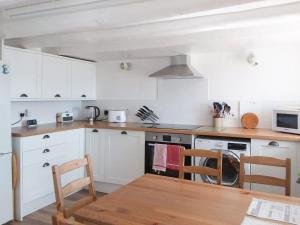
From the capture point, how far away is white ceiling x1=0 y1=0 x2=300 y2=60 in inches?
72.2

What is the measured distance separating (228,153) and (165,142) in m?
0.76

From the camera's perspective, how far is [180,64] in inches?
147

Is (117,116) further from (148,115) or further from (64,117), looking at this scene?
(64,117)

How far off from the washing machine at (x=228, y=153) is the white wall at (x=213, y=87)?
0.69m

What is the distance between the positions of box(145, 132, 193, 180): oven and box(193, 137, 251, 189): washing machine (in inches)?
4.0

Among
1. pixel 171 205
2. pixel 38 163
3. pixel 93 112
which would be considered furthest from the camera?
pixel 93 112

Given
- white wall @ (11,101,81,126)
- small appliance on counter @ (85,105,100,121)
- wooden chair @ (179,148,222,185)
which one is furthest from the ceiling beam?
small appliance on counter @ (85,105,100,121)

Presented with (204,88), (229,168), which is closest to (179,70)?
(204,88)

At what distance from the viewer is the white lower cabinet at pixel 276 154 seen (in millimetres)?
2764

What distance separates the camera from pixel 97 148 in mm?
3740

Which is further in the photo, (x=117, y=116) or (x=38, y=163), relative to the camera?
(x=117, y=116)

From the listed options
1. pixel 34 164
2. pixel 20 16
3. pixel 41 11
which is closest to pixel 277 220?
pixel 41 11

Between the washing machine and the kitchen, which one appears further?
the washing machine

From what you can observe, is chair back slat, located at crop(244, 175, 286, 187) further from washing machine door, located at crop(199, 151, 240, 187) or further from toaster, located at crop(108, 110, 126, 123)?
toaster, located at crop(108, 110, 126, 123)
